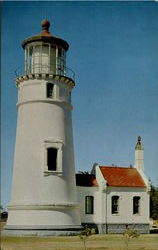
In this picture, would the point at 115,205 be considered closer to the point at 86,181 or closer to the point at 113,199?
the point at 113,199

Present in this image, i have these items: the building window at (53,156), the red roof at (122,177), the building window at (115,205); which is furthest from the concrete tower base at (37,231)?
the red roof at (122,177)

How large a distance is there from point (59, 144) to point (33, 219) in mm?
3069

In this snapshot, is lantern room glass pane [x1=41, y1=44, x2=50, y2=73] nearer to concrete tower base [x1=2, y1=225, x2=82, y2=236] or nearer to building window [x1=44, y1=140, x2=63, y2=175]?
building window [x1=44, y1=140, x2=63, y2=175]

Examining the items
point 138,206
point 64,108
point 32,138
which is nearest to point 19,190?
point 32,138

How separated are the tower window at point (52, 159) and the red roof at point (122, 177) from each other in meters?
3.83

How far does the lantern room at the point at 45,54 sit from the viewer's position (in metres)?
19.8

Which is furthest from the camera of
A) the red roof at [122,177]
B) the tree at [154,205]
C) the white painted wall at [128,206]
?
the tree at [154,205]

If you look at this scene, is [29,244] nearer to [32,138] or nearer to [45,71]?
[32,138]

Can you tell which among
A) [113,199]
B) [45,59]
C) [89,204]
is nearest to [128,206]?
[113,199]

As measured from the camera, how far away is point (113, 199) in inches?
906

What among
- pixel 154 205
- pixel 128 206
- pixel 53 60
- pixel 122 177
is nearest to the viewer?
pixel 53 60

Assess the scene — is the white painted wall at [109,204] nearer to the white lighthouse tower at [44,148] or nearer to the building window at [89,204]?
the building window at [89,204]

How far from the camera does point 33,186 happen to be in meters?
19.3

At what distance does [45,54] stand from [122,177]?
715 centimetres
